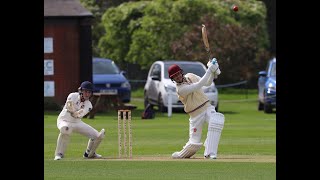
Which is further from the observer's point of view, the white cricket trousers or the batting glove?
the white cricket trousers

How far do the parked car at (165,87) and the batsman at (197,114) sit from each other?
14983 millimetres

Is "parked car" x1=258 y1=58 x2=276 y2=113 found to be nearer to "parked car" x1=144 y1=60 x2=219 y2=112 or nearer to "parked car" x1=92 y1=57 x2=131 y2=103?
"parked car" x1=144 y1=60 x2=219 y2=112

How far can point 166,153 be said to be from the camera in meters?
20.6

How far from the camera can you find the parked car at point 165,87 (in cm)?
3469

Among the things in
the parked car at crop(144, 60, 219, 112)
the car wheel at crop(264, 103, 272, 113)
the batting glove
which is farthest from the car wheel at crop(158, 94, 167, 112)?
the batting glove

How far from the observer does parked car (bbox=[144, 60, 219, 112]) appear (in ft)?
114

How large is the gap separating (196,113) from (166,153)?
1733 mm

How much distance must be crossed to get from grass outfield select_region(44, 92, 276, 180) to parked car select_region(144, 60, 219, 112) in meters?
0.70

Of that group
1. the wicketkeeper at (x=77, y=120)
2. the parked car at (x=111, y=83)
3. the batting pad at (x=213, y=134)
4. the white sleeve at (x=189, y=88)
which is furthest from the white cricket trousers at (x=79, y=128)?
the parked car at (x=111, y=83)

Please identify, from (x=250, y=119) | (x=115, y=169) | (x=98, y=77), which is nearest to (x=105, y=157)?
(x=115, y=169)

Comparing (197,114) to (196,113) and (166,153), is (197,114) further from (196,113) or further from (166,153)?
(166,153)
